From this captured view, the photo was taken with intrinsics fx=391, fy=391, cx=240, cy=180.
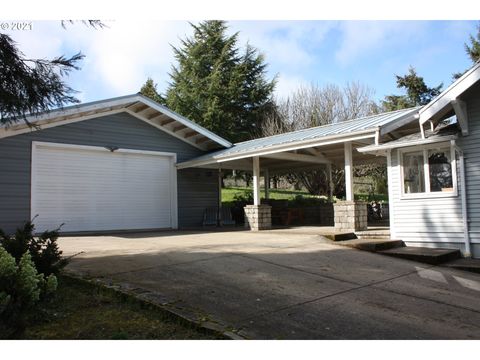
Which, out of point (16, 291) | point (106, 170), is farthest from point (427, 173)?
point (106, 170)

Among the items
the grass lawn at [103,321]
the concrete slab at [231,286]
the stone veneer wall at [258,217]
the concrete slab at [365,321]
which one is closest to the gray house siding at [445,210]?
the concrete slab at [365,321]

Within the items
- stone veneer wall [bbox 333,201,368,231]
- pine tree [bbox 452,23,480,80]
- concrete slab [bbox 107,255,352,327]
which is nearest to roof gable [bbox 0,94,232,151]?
stone veneer wall [bbox 333,201,368,231]

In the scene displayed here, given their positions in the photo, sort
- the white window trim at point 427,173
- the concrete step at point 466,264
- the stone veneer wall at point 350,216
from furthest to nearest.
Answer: the stone veneer wall at point 350,216
the white window trim at point 427,173
the concrete step at point 466,264

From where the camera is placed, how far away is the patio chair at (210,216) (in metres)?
15.0

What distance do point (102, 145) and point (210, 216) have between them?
485cm

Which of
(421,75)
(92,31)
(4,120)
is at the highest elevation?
(421,75)

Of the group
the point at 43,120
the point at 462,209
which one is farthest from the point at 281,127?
the point at 462,209

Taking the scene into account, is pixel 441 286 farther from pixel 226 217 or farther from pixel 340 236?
pixel 226 217

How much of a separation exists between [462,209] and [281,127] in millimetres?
18209

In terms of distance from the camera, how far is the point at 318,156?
45.3 ft

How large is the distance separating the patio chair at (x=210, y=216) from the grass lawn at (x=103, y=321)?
10.3 m

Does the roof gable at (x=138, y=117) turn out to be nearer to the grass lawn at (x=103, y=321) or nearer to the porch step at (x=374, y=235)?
the porch step at (x=374, y=235)

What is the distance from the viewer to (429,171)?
8.34 m
